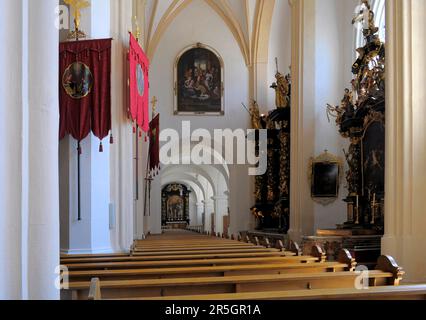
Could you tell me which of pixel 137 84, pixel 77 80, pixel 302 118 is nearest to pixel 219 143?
pixel 302 118

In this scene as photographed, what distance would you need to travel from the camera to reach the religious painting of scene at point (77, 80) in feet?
27.3

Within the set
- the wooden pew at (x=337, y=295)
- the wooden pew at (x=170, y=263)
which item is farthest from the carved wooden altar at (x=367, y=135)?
the wooden pew at (x=337, y=295)

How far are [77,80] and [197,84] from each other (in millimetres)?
13575

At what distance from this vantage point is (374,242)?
11.9 metres

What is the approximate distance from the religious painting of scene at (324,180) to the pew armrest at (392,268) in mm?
9476

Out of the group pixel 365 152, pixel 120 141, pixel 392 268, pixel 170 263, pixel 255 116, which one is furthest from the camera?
pixel 255 116

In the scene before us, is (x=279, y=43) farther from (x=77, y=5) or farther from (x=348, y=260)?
(x=348, y=260)

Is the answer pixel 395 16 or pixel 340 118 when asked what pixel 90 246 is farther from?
pixel 340 118

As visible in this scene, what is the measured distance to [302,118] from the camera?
1427 centimetres

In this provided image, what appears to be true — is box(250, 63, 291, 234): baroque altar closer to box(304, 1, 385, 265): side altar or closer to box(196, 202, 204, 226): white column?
box(304, 1, 385, 265): side altar

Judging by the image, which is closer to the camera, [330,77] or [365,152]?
[365,152]

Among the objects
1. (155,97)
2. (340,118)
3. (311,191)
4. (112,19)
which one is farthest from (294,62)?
(155,97)

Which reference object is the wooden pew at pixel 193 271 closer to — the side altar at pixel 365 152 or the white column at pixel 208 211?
the side altar at pixel 365 152
